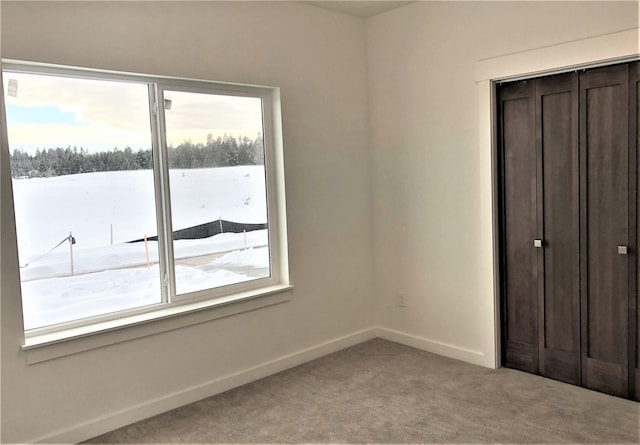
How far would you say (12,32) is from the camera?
8.98 ft

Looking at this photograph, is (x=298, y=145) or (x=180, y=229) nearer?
(x=180, y=229)

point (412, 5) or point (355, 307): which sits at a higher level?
point (412, 5)

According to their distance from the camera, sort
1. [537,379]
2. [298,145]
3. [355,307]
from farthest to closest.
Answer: [355,307] < [298,145] < [537,379]

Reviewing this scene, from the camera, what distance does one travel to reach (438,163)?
160 inches

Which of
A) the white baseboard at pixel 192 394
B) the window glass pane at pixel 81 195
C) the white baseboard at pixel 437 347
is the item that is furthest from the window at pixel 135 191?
the white baseboard at pixel 437 347

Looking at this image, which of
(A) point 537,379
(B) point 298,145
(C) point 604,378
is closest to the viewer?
(C) point 604,378

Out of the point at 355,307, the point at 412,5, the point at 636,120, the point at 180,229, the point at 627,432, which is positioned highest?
the point at 412,5

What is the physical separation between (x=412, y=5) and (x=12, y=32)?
8.96 ft

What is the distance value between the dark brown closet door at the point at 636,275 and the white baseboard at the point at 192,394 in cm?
203

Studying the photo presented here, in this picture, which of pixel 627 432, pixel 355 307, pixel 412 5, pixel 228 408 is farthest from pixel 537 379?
pixel 412 5

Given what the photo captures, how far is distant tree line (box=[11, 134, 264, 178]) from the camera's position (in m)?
2.95

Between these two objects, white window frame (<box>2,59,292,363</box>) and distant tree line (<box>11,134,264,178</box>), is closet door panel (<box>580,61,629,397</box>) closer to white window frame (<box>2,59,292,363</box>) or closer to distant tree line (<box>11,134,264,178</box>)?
white window frame (<box>2,59,292,363</box>)

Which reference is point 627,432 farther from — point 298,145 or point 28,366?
point 28,366

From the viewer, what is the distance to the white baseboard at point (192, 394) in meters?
3.00
